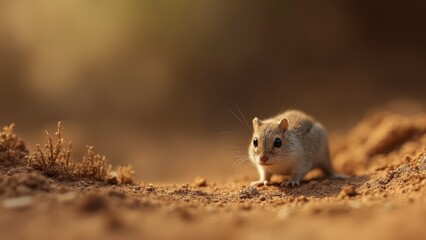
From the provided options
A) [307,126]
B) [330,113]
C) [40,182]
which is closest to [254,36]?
[330,113]

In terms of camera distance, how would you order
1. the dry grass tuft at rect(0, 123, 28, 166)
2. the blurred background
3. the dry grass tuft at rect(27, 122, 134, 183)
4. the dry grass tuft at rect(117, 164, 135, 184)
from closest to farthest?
the dry grass tuft at rect(27, 122, 134, 183)
the dry grass tuft at rect(0, 123, 28, 166)
the dry grass tuft at rect(117, 164, 135, 184)
the blurred background

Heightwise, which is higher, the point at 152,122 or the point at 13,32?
the point at 13,32

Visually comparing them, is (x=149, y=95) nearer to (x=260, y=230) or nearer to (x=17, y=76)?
(x=17, y=76)

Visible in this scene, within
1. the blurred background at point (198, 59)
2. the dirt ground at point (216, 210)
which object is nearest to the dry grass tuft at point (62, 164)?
the dirt ground at point (216, 210)

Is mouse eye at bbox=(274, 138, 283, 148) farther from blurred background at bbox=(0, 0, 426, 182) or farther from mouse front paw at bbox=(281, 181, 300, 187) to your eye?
blurred background at bbox=(0, 0, 426, 182)

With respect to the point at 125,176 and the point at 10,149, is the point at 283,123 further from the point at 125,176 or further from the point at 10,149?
the point at 10,149

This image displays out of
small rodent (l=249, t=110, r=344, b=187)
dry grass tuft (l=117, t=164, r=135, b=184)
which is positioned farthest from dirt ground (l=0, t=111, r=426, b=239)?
dry grass tuft (l=117, t=164, r=135, b=184)
